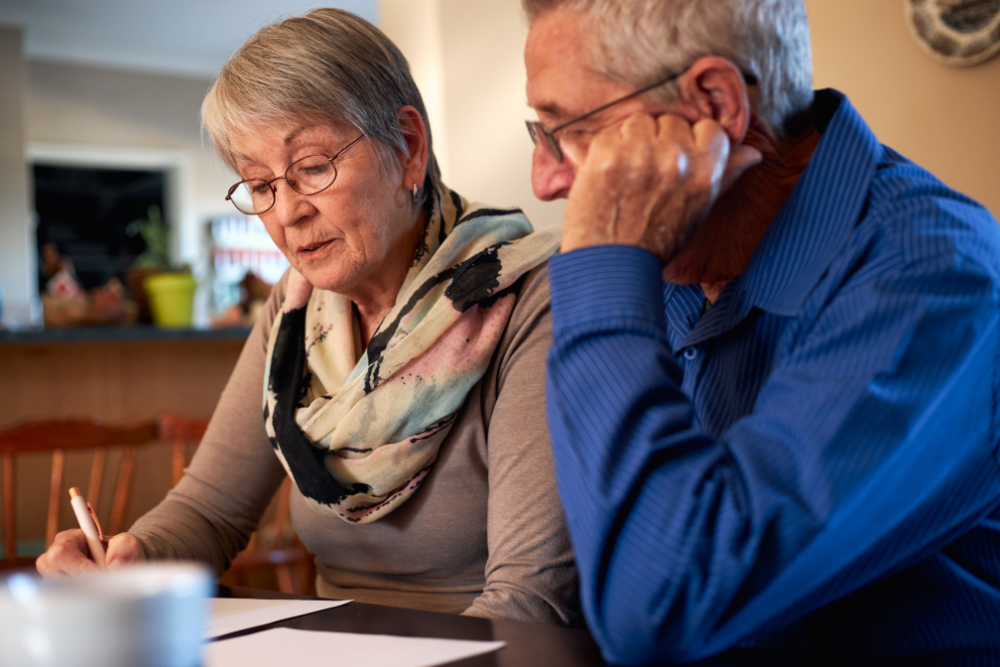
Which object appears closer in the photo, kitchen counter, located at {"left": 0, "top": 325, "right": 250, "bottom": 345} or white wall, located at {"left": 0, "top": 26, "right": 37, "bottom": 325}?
kitchen counter, located at {"left": 0, "top": 325, "right": 250, "bottom": 345}

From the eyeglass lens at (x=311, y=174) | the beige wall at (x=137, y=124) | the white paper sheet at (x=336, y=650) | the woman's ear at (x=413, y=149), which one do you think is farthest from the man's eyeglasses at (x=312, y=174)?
the beige wall at (x=137, y=124)

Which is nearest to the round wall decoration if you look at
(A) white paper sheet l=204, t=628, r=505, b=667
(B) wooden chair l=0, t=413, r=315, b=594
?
(A) white paper sheet l=204, t=628, r=505, b=667

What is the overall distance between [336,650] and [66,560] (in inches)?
18.4

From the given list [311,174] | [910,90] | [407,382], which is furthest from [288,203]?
[910,90]

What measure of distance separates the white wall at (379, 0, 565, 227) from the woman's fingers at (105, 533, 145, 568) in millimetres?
1260

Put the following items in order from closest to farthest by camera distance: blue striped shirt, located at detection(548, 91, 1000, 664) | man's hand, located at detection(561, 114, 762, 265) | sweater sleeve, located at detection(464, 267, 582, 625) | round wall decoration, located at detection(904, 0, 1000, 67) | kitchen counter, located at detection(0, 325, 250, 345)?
blue striped shirt, located at detection(548, 91, 1000, 664), man's hand, located at detection(561, 114, 762, 265), sweater sleeve, located at detection(464, 267, 582, 625), round wall decoration, located at detection(904, 0, 1000, 67), kitchen counter, located at detection(0, 325, 250, 345)

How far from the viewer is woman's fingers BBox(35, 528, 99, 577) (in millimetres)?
935

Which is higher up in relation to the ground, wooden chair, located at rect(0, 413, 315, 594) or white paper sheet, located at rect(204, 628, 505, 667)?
white paper sheet, located at rect(204, 628, 505, 667)

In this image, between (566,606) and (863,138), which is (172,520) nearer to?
(566,606)

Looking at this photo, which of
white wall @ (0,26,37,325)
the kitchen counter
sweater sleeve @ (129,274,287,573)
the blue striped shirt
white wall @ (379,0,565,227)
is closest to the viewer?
the blue striped shirt

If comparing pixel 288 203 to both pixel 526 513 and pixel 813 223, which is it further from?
pixel 813 223

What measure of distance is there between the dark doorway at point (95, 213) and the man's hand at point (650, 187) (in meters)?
7.16

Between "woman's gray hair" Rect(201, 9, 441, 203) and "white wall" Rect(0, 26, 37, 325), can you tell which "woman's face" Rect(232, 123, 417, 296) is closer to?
"woman's gray hair" Rect(201, 9, 441, 203)

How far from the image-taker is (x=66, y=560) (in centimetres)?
94
